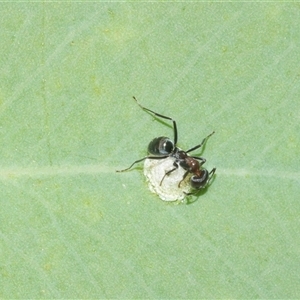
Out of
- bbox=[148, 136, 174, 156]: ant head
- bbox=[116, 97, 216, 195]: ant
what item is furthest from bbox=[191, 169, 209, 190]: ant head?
bbox=[148, 136, 174, 156]: ant head

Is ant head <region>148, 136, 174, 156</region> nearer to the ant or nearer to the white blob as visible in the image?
the ant

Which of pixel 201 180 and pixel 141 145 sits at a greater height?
pixel 141 145

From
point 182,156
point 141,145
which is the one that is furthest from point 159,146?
point 182,156

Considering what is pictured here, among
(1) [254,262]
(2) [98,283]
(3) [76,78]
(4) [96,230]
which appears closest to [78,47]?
(3) [76,78]

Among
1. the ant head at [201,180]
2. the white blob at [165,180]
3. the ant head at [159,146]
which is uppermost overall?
the ant head at [159,146]

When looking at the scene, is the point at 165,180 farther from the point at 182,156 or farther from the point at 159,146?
the point at 159,146

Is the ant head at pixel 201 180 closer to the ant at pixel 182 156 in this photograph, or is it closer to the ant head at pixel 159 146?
the ant at pixel 182 156

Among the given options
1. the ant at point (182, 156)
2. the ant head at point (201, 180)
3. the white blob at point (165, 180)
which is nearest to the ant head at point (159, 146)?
the ant at point (182, 156)
